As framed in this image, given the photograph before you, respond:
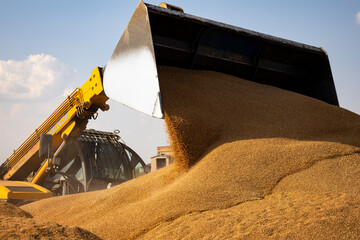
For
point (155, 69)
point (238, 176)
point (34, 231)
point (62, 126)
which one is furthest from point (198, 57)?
point (34, 231)

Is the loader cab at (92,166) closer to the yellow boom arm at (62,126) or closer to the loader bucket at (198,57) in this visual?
the yellow boom arm at (62,126)

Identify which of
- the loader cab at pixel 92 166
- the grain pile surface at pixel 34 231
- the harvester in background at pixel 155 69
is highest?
the harvester in background at pixel 155 69

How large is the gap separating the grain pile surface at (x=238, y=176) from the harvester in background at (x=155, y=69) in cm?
30

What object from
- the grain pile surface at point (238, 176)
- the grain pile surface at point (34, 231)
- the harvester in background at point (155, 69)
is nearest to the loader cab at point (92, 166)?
the harvester in background at point (155, 69)

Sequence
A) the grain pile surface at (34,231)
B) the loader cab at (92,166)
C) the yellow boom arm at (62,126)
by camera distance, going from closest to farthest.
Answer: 1. the grain pile surface at (34,231)
2. the yellow boom arm at (62,126)
3. the loader cab at (92,166)

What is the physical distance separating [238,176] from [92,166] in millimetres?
3673

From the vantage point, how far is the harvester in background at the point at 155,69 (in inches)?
143

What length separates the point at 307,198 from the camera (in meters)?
2.61

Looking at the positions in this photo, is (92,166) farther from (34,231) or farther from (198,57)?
(34,231)

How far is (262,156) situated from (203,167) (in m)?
0.50

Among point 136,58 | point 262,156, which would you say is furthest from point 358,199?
point 136,58

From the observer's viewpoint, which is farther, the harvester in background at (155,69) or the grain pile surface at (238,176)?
the harvester in background at (155,69)

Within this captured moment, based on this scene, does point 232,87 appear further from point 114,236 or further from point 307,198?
point 114,236

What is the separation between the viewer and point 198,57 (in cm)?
458
